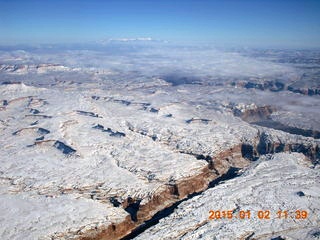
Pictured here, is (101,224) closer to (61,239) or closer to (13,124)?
(61,239)

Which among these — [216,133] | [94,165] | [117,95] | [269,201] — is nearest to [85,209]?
[94,165]

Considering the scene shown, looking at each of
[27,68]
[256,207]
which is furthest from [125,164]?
[27,68]

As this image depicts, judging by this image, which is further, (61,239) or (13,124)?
(13,124)

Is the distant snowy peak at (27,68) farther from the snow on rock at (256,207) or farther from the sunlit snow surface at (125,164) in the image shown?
the snow on rock at (256,207)

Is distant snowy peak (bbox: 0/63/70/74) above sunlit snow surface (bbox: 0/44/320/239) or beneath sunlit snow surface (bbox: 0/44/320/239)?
above
